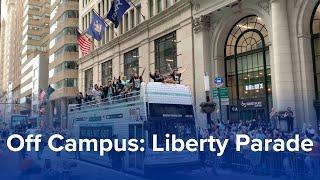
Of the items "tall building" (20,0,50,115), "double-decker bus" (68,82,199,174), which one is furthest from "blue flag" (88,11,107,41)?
"tall building" (20,0,50,115)

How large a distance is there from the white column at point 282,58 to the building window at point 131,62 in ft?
57.5

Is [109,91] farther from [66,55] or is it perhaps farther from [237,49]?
[66,55]

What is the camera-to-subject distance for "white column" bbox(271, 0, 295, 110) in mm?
22609

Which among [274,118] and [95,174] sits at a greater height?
[274,118]

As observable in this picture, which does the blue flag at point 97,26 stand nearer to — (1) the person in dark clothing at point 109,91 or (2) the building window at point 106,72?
(2) the building window at point 106,72

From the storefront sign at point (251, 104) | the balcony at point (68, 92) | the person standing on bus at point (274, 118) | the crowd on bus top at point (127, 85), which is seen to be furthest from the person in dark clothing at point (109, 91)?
the balcony at point (68, 92)

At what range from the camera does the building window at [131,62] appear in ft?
128

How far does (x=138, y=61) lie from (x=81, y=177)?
23124 mm

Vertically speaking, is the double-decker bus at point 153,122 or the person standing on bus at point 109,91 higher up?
the person standing on bus at point 109,91

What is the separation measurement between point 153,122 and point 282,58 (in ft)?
35.2

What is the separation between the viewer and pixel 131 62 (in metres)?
40.3

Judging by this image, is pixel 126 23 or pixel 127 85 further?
pixel 126 23

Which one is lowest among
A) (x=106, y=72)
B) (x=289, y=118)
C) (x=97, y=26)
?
(x=289, y=118)

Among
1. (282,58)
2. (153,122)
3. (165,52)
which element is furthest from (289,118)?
(165,52)
